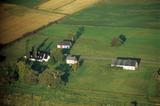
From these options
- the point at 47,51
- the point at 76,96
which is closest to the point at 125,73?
the point at 76,96

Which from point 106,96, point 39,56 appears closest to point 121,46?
point 106,96

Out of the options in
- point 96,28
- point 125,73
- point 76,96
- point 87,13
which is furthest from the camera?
point 87,13

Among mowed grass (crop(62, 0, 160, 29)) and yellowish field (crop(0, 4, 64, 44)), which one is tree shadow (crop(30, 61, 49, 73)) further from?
mowed grass (crop(62, 0, 160, 29))

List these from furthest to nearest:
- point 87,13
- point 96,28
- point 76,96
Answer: point 87,13, point 96,28, point 76,96

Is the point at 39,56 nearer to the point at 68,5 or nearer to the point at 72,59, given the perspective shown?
the point at 72,59

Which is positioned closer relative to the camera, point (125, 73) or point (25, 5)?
point (125, 73)

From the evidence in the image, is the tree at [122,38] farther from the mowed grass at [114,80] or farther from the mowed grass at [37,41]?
the mowed grass at [37,41]

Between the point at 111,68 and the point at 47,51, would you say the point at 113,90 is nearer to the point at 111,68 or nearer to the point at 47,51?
the point at 111,68
